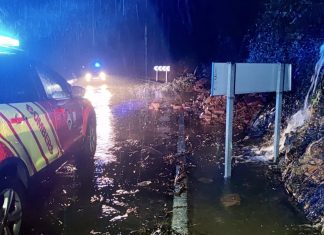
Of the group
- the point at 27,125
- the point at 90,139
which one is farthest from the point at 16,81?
the point at 90,139

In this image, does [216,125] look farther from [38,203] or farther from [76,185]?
[38,203]

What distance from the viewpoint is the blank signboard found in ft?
15.6

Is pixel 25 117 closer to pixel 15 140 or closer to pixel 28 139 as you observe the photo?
pixel 28 139

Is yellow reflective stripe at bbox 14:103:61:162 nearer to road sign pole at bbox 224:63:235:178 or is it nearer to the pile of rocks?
road sign pole at bbox 224:63:235:178

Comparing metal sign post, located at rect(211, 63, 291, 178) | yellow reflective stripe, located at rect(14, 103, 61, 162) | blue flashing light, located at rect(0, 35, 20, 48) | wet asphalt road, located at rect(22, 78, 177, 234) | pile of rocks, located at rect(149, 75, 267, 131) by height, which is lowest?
wet asphalt road, located at rect(22, 78, 177, 234)

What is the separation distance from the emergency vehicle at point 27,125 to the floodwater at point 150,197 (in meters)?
0.46

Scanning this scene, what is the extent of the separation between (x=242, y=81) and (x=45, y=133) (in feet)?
8.52

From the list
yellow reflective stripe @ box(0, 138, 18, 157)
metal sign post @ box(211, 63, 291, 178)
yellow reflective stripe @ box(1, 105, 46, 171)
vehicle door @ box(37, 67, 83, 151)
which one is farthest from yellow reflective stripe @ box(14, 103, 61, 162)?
metal sign post @ box(211, 63, 291, 178)

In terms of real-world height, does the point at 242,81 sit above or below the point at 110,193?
above

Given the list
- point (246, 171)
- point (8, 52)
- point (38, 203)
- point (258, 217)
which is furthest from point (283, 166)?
point (8, 52)

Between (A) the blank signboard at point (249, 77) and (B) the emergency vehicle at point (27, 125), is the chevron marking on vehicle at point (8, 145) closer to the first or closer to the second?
(B) the emergency vehicle at point (27, 125)

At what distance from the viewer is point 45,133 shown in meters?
4.24

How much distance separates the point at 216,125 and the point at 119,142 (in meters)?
2.97

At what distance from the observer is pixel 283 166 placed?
5.48 metres
